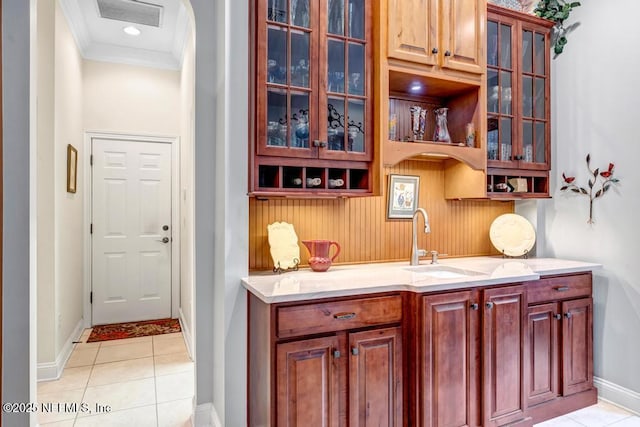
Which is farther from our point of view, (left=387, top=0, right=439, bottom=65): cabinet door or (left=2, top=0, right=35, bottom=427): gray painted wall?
(left=387, top=0, right=439, bottom=65): cabinet door

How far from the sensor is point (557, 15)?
278cm

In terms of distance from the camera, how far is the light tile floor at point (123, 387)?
2.30 metres

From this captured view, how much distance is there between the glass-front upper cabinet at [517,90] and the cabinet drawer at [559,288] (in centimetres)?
85

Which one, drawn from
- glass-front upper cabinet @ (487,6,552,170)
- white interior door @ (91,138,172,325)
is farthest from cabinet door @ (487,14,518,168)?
white interior door @ (91,138,172,325)

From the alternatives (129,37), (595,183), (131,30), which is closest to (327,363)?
(595,183)

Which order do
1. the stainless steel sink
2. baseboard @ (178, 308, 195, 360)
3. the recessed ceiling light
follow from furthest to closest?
the recessed ceiling light
baseboard @ (178, 308, 195, 360)
the stainless steel sink

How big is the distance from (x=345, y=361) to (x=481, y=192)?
154 centimetres

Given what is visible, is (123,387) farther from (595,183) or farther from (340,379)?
(595,183)

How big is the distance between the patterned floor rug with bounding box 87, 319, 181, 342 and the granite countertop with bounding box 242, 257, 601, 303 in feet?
8.12

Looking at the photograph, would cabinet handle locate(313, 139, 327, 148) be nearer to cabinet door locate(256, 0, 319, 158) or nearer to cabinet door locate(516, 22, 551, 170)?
cabinet door locate(256, 0, 319, 158)

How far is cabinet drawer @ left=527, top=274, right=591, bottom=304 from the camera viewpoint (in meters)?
2.26

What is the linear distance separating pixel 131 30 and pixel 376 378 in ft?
12.7

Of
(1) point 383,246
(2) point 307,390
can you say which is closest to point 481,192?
(1) point 383,246

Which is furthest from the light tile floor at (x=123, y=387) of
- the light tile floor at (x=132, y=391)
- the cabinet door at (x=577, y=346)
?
the cabinet door at (x=577, y=346)
